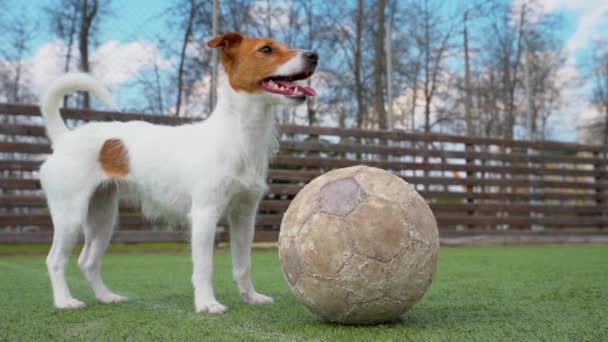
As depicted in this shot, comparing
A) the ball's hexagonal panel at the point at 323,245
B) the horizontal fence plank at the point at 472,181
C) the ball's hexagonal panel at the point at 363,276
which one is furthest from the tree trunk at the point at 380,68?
the ball's hexagonal panel at the point at 363,276

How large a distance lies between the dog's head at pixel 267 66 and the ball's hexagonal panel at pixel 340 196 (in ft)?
2.43

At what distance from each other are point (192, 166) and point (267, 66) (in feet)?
2.42

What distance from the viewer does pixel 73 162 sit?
3.81 metres

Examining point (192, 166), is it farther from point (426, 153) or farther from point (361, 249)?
point (426, 153)

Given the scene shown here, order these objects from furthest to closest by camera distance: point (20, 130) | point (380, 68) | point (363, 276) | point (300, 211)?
point (380, 68)
point (20, 130)
point (300, 211)
point (363, 276)

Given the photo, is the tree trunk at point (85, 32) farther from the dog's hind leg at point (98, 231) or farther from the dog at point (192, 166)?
the dog's hind leg at point (98, 231)

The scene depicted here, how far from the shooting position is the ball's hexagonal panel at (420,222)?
2.64 m

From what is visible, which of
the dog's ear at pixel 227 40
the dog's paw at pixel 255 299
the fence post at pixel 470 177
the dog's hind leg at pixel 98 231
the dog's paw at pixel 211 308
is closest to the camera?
the dog's paw at pixel 211 308

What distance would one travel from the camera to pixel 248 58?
3.45 meters

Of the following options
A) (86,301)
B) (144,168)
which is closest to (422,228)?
(144,168)

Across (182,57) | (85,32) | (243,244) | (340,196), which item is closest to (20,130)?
(85,32)

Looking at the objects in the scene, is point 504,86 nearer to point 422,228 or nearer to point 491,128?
point 491,128

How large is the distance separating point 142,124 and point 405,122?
12976 millimetres

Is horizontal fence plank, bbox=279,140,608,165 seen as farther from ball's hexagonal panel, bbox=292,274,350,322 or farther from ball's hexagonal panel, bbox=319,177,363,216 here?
ball's hexagonal panel, bbox=292,274,350,322
